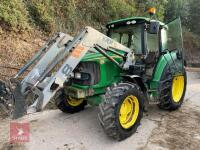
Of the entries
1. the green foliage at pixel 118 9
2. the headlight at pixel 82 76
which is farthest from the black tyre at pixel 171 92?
the green foliage at pixel 118 9

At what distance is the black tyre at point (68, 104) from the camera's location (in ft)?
18.7

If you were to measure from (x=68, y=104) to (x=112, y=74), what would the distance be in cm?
128

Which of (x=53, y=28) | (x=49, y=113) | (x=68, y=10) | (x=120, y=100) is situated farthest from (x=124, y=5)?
(x=120, y=100)

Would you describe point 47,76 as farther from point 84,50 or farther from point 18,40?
point 18,40

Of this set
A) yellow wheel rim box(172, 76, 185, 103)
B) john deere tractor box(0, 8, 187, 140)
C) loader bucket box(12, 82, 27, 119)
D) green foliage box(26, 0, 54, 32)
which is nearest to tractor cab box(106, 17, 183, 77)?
john deere tractor box(0, 8, 187, 140)

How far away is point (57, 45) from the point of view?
488 centimetres

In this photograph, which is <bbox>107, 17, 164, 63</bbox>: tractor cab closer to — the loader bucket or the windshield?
the windshield

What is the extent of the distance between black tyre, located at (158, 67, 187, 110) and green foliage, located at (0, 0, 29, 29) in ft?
16.8

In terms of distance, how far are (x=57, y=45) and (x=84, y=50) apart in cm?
76

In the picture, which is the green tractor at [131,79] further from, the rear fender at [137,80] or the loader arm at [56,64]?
the loader arm at [56,64]

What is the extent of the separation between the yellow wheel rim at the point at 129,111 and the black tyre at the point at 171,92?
3.66 feet

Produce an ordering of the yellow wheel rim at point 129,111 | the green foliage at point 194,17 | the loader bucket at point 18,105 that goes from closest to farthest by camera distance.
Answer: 1. the loader bucket at point 18,105
2. the yellow wheel rim at point 129,111
3. the green foliage at point 194,17

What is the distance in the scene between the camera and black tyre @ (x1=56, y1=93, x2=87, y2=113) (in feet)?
18.7

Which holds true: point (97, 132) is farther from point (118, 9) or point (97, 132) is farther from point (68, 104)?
point (118, 9)
